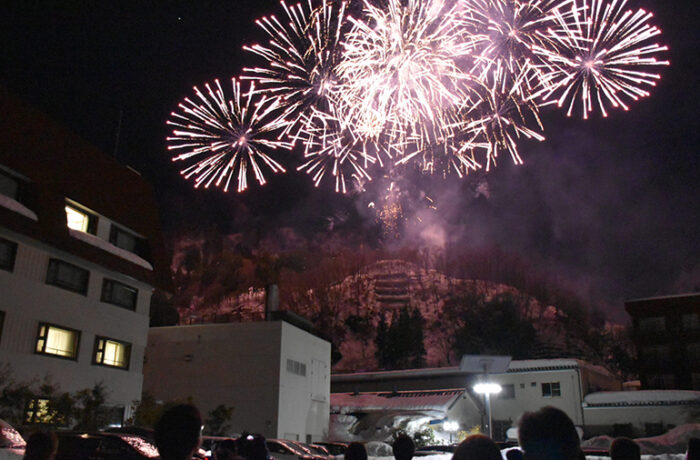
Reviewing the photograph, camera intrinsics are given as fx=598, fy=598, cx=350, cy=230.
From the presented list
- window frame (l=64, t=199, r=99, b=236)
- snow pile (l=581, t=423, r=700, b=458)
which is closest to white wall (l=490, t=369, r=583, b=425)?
snow pile (l=581, t=423, r=700, b=458)

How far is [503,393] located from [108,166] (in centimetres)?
3351

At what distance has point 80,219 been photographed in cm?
2591

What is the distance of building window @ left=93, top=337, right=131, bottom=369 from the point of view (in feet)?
83.3

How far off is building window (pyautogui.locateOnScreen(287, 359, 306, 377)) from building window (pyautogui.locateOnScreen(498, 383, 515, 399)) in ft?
60.0

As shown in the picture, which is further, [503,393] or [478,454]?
[503,393]

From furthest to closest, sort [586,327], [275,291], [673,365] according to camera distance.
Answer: [586,327], [673,365], [275,291]

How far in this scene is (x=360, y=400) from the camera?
44562mm

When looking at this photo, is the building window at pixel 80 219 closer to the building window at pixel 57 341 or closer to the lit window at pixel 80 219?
the lit window at pixel 80 219

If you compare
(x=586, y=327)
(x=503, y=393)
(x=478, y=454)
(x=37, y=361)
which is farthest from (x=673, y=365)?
(x=586, y=327)

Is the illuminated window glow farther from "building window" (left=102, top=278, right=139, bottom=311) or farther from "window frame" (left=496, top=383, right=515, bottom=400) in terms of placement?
"window frame" (left=496, top=383, right=515, bottom=400)

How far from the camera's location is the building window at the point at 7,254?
21.6 m

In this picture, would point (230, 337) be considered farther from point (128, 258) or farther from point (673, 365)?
point (673, 365)

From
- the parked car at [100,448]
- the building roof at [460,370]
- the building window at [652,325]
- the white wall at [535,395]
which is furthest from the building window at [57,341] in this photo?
the building window at [652,325]

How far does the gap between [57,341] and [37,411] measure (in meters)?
2.89
